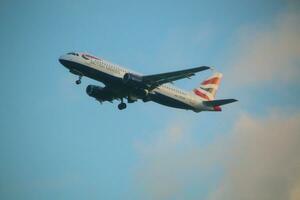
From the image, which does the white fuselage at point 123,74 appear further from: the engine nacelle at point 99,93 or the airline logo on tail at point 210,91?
the engine nacelle at point 99,93

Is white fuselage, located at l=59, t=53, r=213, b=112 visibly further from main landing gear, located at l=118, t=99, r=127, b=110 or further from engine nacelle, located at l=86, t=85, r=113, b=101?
engine nacelle, located at l=86, t=85, r=113, b=101

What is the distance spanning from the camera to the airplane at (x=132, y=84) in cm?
6969

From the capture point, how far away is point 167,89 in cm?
7450

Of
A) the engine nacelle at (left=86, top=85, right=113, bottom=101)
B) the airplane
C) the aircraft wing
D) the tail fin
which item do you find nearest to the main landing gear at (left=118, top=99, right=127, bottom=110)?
the airplane

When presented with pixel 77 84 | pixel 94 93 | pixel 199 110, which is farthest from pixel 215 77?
pixel 77 84

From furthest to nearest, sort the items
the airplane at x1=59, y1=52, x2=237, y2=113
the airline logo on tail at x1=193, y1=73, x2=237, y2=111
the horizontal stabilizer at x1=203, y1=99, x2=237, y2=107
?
the airline logo on tail at x1=193, y1=73, x2=237, y2=111 → the horizontal stabilizer at x1=203, y1=99, x2=237, y2=107 → the airplane at x1=59, y1=52, x2=237, y2=113

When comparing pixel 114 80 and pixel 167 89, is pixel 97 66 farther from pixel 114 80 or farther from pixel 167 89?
pixel 167 89

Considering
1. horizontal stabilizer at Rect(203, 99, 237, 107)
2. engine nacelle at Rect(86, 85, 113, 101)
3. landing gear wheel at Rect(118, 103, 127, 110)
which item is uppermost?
engine nacelle at Rect(86, 85, 113, 101)

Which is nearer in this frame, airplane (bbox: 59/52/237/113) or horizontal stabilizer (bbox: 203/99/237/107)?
airplane (bbox: 59/52/237/113)

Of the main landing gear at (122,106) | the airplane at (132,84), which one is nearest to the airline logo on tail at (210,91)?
the airplane at (132,84)

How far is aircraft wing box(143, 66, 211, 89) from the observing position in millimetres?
66963

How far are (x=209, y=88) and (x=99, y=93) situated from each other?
1832cm

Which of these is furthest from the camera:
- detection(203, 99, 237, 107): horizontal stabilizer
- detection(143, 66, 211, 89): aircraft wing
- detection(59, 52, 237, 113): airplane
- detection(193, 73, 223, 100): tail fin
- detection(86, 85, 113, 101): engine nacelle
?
detection(193, 73, 223, 100): tail fin

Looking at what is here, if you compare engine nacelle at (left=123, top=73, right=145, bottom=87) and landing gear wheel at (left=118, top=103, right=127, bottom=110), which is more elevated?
engine nacelle at (left=123, top=73, right=145, bottom=87)
